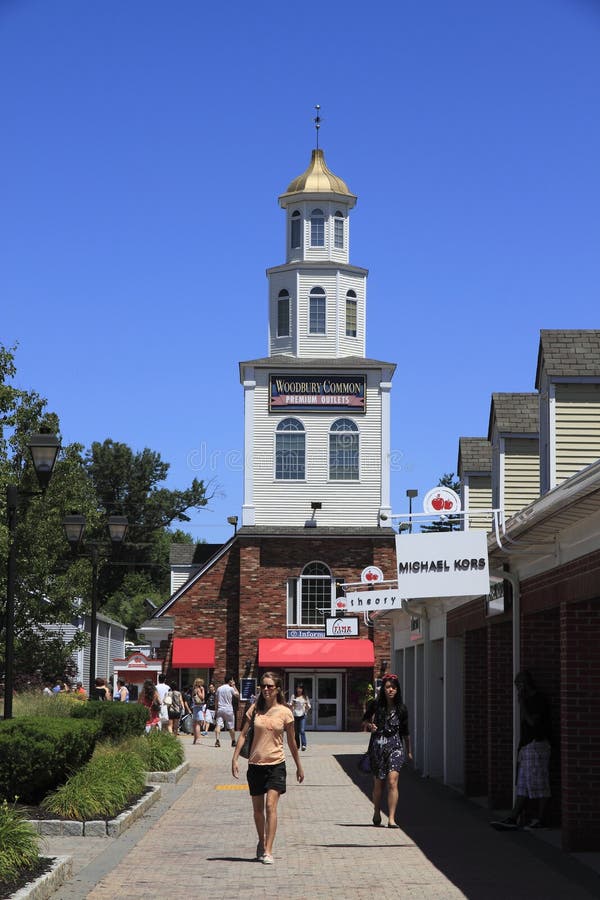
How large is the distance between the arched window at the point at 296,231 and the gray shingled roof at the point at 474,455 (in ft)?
83.3

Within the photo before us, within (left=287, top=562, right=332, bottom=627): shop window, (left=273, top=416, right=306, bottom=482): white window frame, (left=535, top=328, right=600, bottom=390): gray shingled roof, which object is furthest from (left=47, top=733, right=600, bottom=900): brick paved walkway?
(left=273, top=416, right=306, bottom=482): white window frame

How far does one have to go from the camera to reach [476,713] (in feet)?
73.0

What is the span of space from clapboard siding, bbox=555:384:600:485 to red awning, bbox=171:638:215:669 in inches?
1283

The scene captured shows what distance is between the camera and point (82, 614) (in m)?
37.7

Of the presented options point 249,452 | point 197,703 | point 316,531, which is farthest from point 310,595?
point 197,703

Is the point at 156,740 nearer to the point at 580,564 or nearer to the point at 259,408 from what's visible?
the point at 580,564

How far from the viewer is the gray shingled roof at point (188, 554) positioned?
63125 millimetres

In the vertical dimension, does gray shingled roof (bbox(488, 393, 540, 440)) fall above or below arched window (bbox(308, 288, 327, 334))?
below

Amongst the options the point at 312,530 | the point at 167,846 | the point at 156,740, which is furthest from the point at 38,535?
the point at 167,846

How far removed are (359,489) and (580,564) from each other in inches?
1607

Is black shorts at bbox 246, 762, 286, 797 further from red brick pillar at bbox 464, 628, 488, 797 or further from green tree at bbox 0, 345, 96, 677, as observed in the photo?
green tree at bbox 0, 345, 96, 677

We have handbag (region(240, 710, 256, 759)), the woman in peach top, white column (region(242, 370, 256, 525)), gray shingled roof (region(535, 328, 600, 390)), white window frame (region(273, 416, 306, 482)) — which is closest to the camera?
the woman in peach top

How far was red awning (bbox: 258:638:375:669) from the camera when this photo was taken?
171 ft

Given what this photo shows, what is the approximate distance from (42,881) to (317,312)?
46.6m
